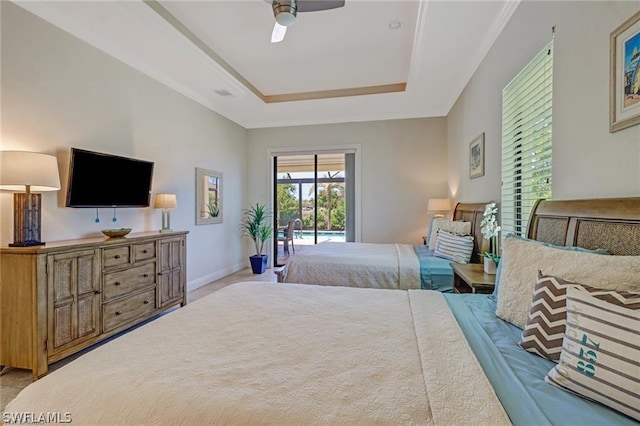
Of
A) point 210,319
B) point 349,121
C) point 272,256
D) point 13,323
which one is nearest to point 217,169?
point 272,256

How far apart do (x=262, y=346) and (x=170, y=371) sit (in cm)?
33

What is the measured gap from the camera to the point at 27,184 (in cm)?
212

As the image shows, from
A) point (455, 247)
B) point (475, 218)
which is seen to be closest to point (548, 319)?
point (455, 247)

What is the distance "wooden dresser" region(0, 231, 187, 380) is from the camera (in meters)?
2.11

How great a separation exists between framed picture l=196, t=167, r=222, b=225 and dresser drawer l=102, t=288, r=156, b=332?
5.30ft

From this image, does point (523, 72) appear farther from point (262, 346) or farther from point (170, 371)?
point (170, 371)

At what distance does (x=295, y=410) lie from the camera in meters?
0.80

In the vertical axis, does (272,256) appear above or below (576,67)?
below

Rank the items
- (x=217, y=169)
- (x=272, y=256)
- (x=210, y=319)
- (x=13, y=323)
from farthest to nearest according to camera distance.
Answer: (x=272, y=256) → (x=217, y=169) → (x=13, y=323) → (x=210, y=319)

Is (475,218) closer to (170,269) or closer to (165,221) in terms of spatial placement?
(170,269)

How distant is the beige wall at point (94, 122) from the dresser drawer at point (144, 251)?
444mm

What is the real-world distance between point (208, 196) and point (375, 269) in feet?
10.1

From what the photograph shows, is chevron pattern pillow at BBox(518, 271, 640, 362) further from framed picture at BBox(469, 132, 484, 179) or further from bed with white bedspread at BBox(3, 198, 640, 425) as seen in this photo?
framed picture at BBox(469, 132, 484, 179)

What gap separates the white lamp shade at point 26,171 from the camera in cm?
209
